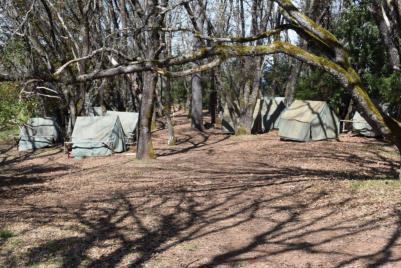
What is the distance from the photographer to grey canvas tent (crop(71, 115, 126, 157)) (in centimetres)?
1870

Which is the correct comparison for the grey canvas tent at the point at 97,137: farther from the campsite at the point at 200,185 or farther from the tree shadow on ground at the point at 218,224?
the tree shadow on ground at the point at 218,224

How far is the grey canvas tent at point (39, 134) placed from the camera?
2277 centimetres

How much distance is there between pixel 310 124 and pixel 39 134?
16609 mm

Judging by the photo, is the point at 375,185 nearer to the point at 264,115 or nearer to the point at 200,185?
the point at 200,185

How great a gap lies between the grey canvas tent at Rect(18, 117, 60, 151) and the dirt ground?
996 centimetres

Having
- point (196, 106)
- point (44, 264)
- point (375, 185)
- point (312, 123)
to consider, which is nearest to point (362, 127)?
point (312, 123)

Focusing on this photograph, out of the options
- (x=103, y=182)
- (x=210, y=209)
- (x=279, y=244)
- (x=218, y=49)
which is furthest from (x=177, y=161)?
(x=279, y=244)

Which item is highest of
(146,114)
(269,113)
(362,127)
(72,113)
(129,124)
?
(146,114)

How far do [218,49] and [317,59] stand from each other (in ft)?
6.49

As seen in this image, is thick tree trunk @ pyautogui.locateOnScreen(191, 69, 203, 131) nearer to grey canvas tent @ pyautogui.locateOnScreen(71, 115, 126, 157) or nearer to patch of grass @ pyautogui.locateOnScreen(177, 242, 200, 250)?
grey canvas tent @ pyautogui.locateOnScreen(71, 115, 126, 157)

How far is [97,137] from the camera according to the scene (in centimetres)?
1908

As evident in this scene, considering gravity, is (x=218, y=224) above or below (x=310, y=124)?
below

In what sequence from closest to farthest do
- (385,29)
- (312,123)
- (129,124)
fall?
(385,29) < (312,123) < (129,124)

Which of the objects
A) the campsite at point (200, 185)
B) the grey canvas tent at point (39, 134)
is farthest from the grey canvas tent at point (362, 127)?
the grey canvas tent at point (39, 134)
